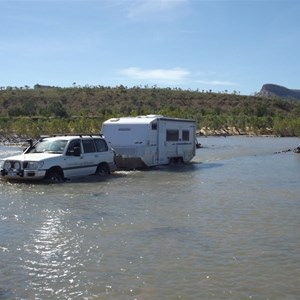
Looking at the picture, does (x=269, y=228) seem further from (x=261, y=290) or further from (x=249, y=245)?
(x=261, y=290)

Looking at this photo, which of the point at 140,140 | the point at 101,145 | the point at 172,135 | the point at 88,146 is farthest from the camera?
the point at 172,135

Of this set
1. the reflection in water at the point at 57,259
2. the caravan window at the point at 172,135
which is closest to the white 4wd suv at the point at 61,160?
the caravan window at the point at 172,135

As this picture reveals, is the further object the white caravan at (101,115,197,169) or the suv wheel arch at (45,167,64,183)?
the white caravan at (101,115,197,169)

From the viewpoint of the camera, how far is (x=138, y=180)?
19.3 m

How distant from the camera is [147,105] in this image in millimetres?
111875

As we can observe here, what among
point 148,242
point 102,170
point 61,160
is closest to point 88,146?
point 102,170

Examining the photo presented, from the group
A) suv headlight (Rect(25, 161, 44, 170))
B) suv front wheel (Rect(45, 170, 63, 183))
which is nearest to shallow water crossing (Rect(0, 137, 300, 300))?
suv front wheel (Rect(45, 170, 63, 183))

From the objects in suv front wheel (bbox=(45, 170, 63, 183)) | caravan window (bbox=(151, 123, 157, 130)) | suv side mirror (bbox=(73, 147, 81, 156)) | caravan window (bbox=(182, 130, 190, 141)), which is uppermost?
caravan window (bbox=(151, 123, 157, 130))

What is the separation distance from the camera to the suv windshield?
723 inches

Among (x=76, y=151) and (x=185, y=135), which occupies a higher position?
(x=185, y=135)

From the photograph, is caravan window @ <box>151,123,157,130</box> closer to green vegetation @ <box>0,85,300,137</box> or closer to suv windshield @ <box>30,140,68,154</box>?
suv windshield @ <box>30,140,68,154</box>

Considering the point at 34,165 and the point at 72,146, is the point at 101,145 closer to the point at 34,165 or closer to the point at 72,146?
the point at 72,146

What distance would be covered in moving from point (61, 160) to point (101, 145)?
2.52m

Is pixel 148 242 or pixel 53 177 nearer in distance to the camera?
pixel 148 242
